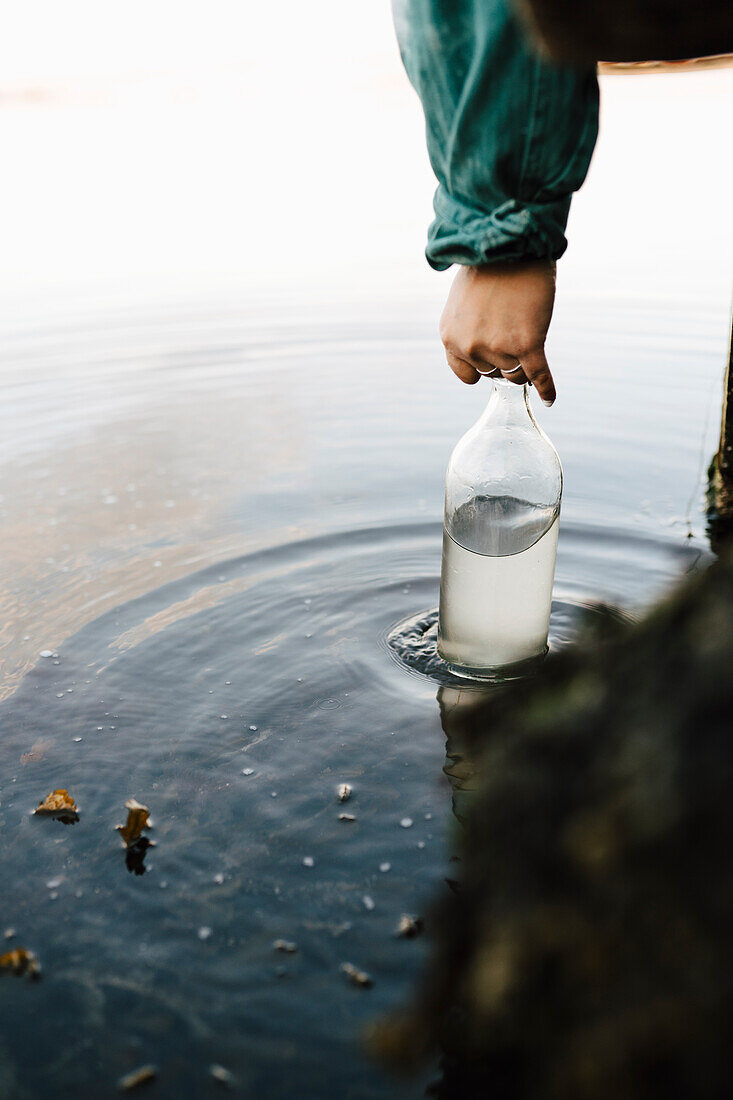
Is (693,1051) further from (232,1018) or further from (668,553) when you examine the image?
(668,553)

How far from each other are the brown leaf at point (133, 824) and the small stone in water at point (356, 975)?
46cm

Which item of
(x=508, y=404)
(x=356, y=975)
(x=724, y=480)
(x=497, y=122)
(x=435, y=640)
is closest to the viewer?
(x=356, y=975)

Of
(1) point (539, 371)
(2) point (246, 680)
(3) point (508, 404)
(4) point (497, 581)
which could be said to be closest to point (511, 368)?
(1) point (539, 371)

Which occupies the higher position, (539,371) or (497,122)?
(497,122)

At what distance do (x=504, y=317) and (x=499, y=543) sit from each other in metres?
0.59

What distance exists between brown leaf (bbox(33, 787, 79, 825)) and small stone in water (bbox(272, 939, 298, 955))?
19.0 inches

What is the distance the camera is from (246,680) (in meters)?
2.05

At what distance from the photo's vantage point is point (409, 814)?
1.57m

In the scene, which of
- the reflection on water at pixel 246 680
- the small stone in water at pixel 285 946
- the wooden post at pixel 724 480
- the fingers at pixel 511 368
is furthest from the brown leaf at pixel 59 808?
the wooden post at pixel 724 480

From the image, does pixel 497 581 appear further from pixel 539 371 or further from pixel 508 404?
pixel 539 371

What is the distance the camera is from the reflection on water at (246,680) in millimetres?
1197

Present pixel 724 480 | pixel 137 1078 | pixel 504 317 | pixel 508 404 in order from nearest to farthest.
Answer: pixel 137 1078, pixel 504 317, pixel 508 404, pixel 724 480

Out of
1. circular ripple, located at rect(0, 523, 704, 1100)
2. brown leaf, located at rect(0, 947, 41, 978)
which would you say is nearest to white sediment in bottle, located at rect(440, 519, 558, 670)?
circular ripple, located at rect(0, 523, 704, 1100)

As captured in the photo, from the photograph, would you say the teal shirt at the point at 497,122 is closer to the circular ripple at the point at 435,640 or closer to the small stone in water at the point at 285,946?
the circular ripple at the point at 435,640
